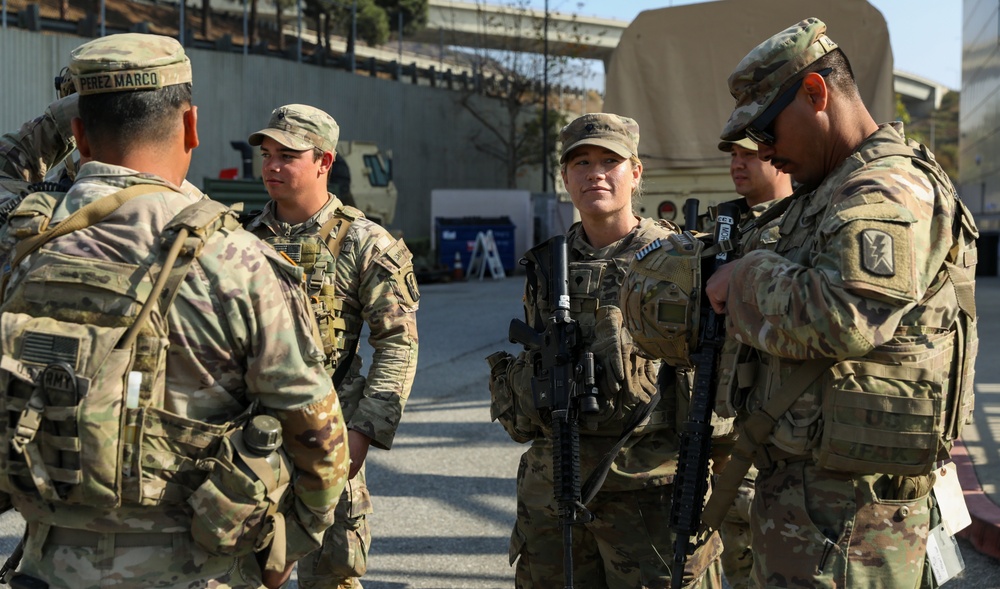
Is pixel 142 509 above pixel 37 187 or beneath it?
beneath

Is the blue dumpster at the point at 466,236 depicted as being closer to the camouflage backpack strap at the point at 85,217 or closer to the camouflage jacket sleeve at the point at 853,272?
the camouflage jacket sleeve at the point at 853,272

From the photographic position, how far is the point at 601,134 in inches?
140

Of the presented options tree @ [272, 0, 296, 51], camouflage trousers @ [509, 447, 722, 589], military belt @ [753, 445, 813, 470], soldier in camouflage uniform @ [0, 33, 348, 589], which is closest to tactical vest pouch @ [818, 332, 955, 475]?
military belt @ [753, 445, 813, 470]

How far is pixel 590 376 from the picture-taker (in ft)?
10.7

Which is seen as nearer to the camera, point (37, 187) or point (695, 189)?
point (37, 187)

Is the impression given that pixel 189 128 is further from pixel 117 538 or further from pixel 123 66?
pixel 117 538

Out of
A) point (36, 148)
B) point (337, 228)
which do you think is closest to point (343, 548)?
point (337, 228)

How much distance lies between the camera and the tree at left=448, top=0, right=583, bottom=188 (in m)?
36.6

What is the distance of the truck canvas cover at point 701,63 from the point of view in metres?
8.62

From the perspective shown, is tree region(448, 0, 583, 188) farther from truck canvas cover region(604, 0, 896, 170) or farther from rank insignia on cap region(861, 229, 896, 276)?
rank insignia on cap region(861, 229, 896, 276)

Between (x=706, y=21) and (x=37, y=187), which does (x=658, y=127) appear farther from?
(x=37, y=187)

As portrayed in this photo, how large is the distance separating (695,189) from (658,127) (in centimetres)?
76

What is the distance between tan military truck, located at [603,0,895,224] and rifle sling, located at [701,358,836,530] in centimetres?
594

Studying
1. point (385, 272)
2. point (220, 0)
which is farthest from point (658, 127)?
point (220, 0)
